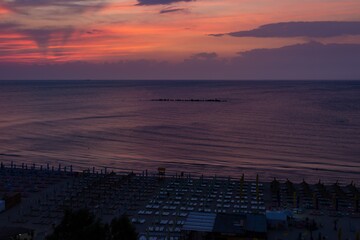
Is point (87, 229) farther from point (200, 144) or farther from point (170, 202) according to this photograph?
point (200, 144)

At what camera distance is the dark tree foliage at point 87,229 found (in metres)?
12.4

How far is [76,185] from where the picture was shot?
101 feet

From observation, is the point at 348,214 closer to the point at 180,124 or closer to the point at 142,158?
the point at 142,158

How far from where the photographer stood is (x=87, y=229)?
12.4m

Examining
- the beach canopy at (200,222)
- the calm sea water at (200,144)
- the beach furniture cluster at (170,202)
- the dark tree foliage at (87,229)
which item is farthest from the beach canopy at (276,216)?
the calm sea water at (200,144)

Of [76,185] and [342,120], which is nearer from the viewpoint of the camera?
[76,185]

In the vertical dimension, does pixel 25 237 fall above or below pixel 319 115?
above

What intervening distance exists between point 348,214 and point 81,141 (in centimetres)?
3741

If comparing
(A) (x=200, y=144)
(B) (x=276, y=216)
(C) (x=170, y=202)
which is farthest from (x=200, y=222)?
(A) (x=200, y=144)

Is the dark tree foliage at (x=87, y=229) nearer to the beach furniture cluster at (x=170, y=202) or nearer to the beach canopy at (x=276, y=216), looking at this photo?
the beach furniture cluster at (x=170, y=202)

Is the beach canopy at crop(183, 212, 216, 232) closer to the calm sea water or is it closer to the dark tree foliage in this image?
the dark tree foliage

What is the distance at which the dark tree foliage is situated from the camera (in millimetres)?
12398

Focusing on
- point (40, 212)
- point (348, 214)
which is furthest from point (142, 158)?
point (348, 214)

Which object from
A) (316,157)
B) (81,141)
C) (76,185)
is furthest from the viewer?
(81,141)
